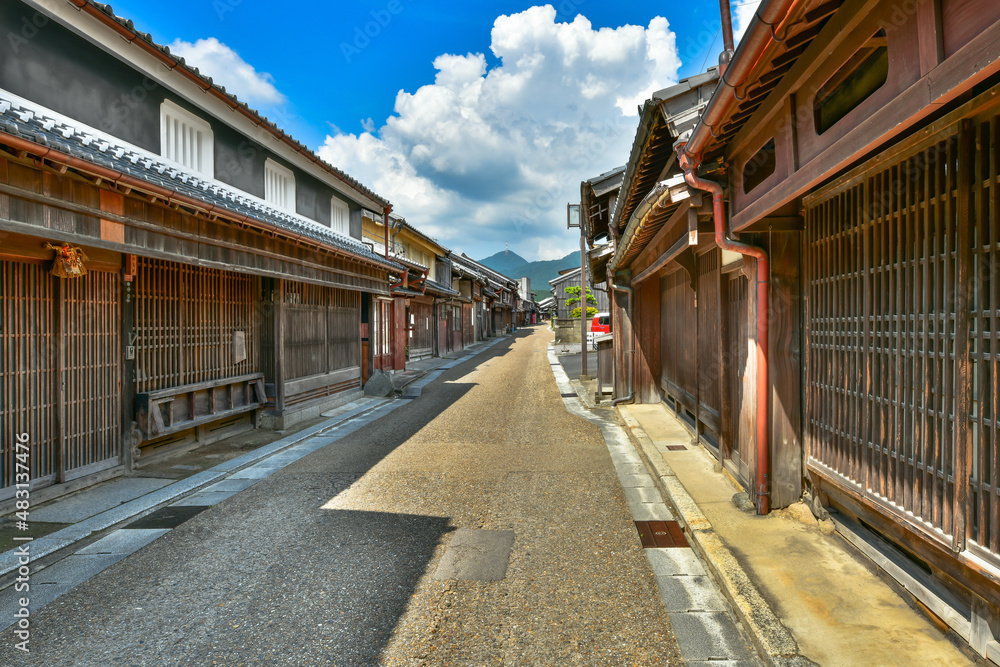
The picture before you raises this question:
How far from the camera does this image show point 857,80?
4.21m

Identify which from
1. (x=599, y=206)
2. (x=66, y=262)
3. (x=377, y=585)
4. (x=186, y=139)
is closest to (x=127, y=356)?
(x=66, y=262)

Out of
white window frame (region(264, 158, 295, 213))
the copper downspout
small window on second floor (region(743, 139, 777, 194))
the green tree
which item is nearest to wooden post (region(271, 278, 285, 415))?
the copper downspout

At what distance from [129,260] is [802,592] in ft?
31.2

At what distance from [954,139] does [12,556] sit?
8.60 metres

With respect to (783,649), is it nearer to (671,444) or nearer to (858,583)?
(858,583)

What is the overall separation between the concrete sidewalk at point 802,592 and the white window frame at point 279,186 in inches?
487

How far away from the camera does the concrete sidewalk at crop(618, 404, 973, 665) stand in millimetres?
3256

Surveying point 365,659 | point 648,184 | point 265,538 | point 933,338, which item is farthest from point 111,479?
point 648,184

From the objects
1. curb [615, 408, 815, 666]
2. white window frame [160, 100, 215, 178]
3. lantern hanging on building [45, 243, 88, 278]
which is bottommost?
curb [615, 408, 815, 666]

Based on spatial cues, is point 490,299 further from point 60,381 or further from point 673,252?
point 60,381

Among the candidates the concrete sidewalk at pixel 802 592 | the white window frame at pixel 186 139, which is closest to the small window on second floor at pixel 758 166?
the concrete sidewalk at pixel 802 592

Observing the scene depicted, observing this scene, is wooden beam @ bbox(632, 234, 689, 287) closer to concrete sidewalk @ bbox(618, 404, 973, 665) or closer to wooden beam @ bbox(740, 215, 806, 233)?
wooden beam @ bbox(740, 215, 806, 233)

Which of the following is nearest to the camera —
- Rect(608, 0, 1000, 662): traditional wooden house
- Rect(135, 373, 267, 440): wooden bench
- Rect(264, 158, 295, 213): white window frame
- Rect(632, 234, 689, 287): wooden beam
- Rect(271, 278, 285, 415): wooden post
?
Rect(608, 0, 1000, 662): traditional wooden house

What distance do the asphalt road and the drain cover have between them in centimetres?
17
